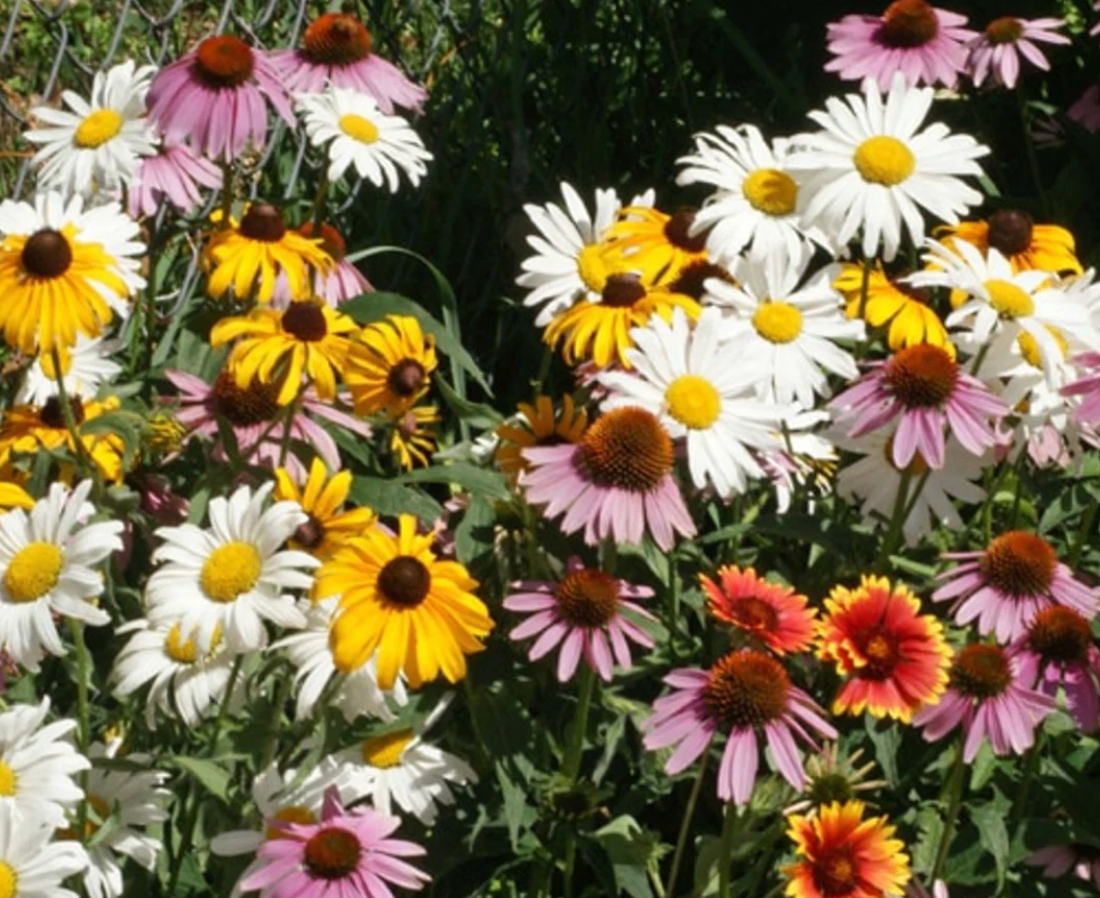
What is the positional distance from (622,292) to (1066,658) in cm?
53

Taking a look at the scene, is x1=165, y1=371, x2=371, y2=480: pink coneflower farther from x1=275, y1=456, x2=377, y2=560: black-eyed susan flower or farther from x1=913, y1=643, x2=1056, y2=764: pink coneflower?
x1=913, y1=643, x2=1056, y2=764: pink coneflower

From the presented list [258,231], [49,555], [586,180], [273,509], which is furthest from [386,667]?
[586,180]

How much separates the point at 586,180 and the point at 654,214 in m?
1.30

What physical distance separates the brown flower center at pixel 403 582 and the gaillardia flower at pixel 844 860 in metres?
0.36

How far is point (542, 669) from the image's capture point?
1.91 m

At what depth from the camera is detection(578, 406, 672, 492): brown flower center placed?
1709 millimetres

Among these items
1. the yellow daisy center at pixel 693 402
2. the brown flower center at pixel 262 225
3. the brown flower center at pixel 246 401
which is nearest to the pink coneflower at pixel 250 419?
the brown flower center at pixel 246 401

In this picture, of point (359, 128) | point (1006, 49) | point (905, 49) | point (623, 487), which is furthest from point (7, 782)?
point (1006, 49)

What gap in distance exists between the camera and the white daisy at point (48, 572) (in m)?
1.61

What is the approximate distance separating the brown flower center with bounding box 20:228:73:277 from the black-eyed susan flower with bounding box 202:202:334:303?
24 centimetres

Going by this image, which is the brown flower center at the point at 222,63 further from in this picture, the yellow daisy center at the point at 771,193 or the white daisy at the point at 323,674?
the white daisy at the point at 323,674

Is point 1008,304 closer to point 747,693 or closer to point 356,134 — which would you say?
point 747,693

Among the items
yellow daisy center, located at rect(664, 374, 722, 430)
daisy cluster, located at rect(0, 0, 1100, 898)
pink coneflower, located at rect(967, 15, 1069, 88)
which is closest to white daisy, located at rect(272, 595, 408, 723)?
daisy cluster, located at rect(0, 0, 1100, 898)

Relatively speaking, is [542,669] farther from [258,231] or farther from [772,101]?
[772,101]
